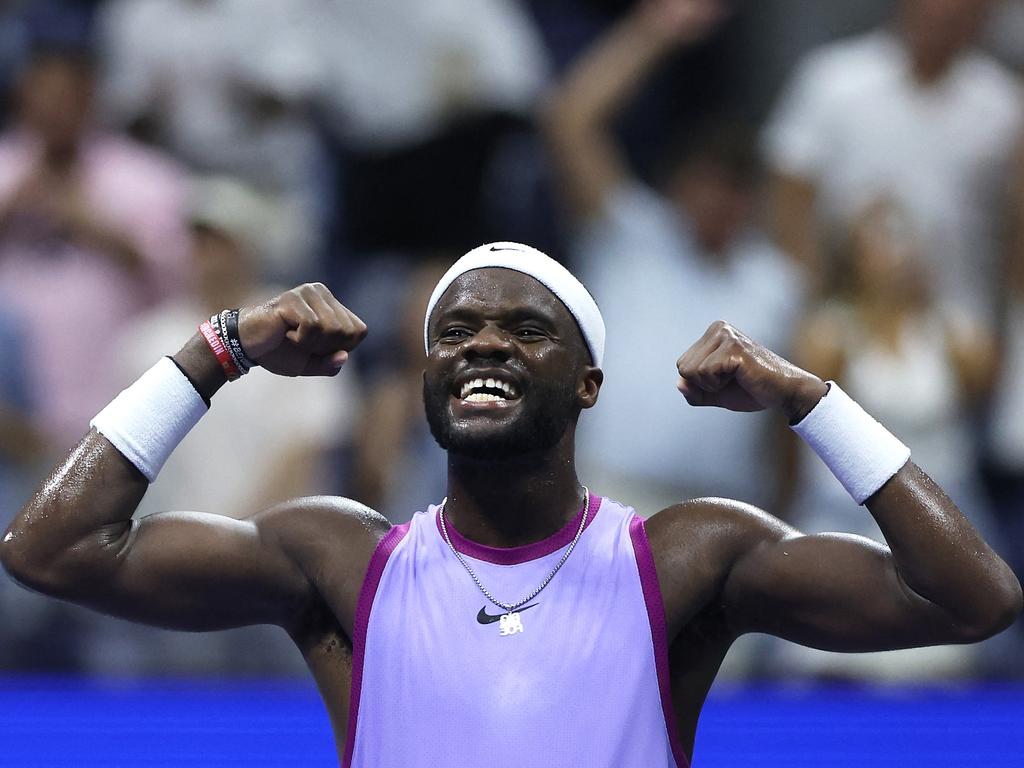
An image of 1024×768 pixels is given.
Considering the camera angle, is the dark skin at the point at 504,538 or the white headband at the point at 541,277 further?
Answer: the white headband at the point at 541,277

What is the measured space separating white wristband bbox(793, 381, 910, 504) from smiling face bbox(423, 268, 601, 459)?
0.45 meters

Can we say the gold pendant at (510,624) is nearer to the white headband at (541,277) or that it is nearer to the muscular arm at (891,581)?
the muscular arm at (891,581)

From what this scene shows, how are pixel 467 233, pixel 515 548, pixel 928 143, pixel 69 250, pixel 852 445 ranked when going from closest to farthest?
1. pixel 852 445
2. pixel 515 548
3. pixel 69 250
4. pixel 928 143
5. pixel 467 233

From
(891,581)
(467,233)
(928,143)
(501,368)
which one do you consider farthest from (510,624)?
(928,143)

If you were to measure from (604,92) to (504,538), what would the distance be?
3.84 meters

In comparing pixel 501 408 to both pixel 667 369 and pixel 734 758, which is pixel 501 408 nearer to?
pixel 734 758

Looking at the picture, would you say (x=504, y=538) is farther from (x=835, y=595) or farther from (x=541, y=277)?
(x=835, y=595)

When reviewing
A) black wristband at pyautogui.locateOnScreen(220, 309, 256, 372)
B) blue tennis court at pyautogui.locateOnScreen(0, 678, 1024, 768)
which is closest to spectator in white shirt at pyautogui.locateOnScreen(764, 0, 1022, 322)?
blue tennis court at pyautogui.locateOnScreen(0, 678, 1024, 768)

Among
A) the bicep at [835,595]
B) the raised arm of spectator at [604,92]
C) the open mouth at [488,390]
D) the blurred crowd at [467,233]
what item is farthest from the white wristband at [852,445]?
the raised arm of spectator at [604,92]

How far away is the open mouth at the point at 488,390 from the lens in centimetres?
318

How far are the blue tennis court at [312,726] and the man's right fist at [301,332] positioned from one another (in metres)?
1.56

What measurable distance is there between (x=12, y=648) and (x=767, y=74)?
4079 mm

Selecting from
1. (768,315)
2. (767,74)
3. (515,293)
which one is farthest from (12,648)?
(767,74)

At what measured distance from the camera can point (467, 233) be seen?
6.71 m
